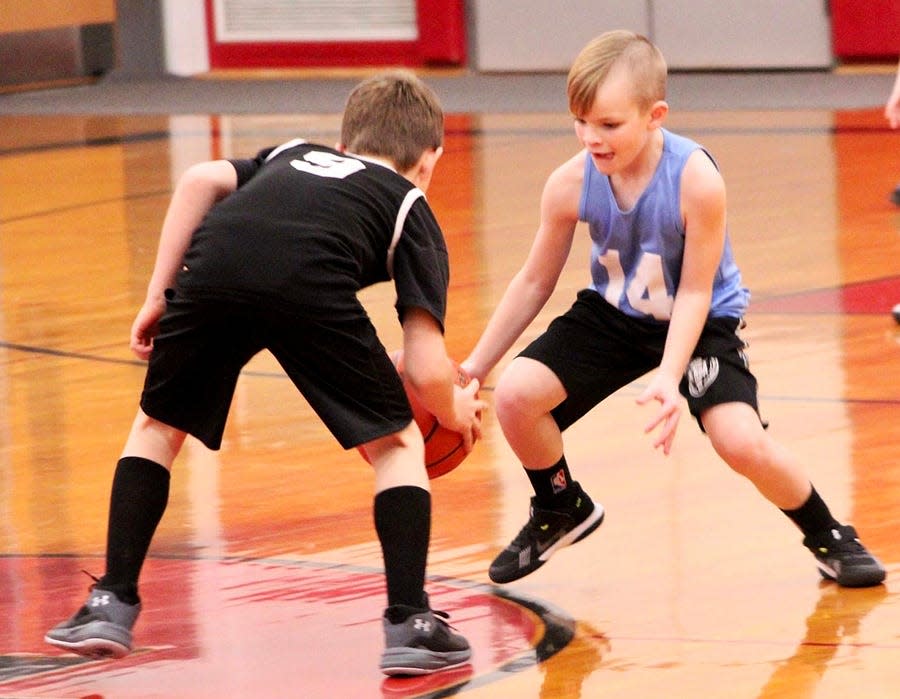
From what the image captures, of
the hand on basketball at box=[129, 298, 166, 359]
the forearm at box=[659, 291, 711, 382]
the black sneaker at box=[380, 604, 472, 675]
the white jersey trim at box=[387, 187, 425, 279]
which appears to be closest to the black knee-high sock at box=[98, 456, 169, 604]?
the hand on basketball at box=[129, 298, 166, 359]

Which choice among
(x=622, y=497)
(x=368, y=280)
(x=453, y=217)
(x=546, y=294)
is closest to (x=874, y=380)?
(x=622, y=497)

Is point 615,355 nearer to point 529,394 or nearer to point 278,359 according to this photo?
point 529,394

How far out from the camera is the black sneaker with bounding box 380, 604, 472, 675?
307 cm

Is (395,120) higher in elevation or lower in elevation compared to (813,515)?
higher

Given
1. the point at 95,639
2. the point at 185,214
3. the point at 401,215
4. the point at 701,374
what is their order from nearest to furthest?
the point at 95,639 → the point at 401,215 → the point at 185,214 → the point at 701,374

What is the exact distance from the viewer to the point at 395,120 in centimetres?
325

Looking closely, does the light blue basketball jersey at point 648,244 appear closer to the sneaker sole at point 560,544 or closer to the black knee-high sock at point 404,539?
the sneaker sole at point 560,544

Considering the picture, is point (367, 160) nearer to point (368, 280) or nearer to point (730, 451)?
point (368, 280)

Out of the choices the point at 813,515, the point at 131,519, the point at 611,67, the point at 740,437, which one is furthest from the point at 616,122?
the point at 131,519

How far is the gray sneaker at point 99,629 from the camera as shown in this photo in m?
3.07

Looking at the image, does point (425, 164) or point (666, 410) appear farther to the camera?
point (425, 164)

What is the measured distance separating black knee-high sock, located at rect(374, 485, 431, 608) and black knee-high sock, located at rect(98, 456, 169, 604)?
39cm

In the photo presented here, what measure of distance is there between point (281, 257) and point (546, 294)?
714 millimetres

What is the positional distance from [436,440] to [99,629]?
0.75m
